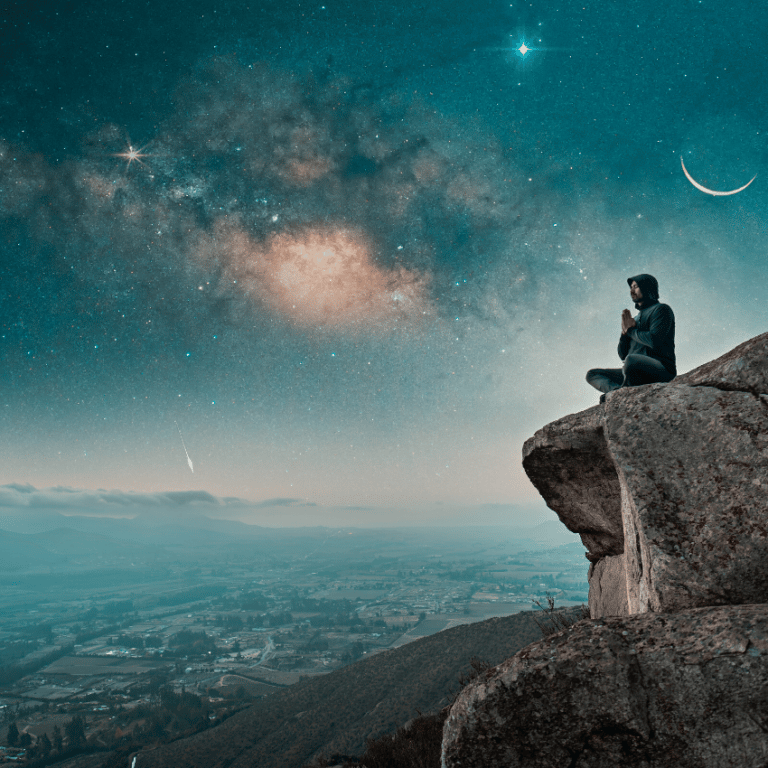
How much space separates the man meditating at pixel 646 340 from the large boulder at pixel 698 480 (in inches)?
43.9

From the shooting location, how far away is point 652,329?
6.47 metres

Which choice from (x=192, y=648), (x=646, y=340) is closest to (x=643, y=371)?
(x=646, y=340)

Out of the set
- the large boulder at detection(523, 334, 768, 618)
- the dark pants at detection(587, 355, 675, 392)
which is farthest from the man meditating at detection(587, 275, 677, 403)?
the large boulder at detection(523, 334, 768, 618)

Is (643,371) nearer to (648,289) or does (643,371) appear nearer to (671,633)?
(648,289)

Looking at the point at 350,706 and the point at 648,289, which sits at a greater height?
the point at 648,289

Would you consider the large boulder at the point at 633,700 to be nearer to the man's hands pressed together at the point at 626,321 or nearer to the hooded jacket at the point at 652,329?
the hooded jacket at the point at 652,329

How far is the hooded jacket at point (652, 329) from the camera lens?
6363 mm

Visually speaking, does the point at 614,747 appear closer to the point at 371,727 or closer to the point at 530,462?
the point at 530,462

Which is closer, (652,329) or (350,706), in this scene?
(652,329)

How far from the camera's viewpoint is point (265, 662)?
86.9 metres

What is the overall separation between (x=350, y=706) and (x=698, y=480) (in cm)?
4067

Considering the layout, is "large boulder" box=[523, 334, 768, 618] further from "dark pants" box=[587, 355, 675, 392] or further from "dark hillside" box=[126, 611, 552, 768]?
"dark hillside" box=[126, 611, 552, 768]

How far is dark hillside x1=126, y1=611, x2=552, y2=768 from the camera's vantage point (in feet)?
99.0

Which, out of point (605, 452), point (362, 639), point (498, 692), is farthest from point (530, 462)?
point (362, 639)
